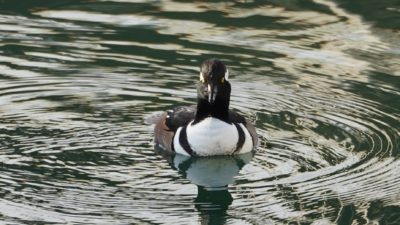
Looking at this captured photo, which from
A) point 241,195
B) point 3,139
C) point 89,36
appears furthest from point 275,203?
point 89,36

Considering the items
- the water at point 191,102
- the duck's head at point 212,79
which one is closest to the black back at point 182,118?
→ the water at point 191,102

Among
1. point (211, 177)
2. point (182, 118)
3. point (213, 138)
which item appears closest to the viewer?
point (211, 177)

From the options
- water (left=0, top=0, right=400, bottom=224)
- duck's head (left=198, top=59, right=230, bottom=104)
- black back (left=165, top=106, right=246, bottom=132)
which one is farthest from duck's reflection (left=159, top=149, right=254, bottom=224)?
duck's head (left=198, top=59, right=230, bottom=104)

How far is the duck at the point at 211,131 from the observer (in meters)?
11.3

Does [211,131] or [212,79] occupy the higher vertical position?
[212,79]

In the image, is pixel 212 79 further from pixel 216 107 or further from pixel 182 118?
pixel 182 118

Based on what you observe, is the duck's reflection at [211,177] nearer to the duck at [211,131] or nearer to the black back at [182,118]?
the duck at [211,131]

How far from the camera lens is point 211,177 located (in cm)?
1101

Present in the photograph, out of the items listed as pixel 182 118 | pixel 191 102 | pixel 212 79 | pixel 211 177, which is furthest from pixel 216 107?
pixel 191 102

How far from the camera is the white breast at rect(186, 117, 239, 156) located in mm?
11461

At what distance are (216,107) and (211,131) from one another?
0.22 meters

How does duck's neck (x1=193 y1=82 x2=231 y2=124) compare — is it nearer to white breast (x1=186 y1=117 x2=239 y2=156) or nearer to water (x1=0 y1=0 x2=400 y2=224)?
white breast (x1=186 y1=117 x2=239 y2=156)

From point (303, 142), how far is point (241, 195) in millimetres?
1467

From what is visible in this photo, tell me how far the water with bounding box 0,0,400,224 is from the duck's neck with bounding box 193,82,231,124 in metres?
0.40
